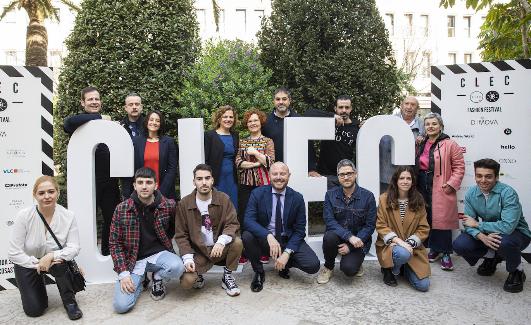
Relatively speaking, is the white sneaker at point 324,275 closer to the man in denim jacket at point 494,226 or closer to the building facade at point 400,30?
the man in denim jacket at point 494,226

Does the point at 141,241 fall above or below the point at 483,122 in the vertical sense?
below

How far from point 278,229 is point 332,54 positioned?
3824 millimetres

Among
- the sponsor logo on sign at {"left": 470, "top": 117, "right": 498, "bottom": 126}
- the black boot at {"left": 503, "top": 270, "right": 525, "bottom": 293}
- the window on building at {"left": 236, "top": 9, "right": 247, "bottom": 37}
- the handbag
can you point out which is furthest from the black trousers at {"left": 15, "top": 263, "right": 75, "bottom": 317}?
the window on building at {"left": 236, "top": 9, "right": 247, "bottom": 37}

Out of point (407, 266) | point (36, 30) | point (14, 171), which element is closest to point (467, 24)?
point (36, 30)

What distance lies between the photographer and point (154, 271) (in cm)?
432

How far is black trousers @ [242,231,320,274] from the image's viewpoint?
4473 mm

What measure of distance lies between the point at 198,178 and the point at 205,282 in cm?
125

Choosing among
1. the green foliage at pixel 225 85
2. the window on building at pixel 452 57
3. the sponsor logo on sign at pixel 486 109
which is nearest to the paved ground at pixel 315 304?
the sponsor logo on sign at pixel 486 109

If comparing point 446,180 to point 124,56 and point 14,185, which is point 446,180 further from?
point 124,56

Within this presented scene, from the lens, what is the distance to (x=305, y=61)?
726cm

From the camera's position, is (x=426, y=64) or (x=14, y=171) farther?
(x=426, y=64)

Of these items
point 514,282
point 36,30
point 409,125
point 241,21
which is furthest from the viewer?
point 241,21

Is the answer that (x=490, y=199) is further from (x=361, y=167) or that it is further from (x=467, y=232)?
(x=361, y=167)

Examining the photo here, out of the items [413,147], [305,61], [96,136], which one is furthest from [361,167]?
[96,136]
